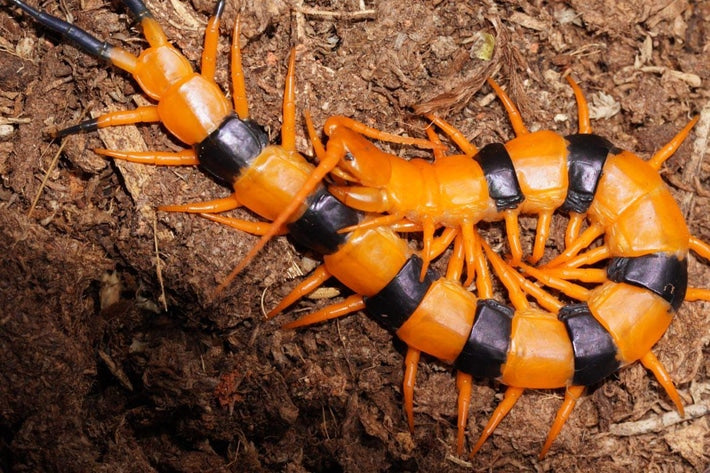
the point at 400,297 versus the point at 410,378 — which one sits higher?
the point at 400,297

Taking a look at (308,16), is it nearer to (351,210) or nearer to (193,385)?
(351,210)

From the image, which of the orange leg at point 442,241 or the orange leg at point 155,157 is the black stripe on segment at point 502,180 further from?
the orange leg at point 155,157

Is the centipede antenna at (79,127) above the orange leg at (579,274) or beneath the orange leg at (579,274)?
above

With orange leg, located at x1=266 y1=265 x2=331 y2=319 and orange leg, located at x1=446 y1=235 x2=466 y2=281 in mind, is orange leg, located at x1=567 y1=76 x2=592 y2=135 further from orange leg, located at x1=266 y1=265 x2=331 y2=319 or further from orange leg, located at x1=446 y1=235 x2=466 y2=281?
orange leg, located at x1=266 y1=265 x2=331 y2=319

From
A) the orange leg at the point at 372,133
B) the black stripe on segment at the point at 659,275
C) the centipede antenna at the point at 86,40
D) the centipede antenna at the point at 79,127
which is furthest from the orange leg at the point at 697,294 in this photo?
the centipede antenna at the point at 79,127

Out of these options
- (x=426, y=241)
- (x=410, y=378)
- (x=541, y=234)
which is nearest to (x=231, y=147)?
(x=426, y=241)

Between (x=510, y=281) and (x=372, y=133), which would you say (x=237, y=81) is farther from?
(x=510, y=281)

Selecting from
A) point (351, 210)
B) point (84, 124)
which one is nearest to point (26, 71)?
point (84, 124)

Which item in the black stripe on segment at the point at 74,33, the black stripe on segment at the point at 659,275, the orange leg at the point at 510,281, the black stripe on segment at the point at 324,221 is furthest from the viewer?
the orange leg at the point at 510,281
